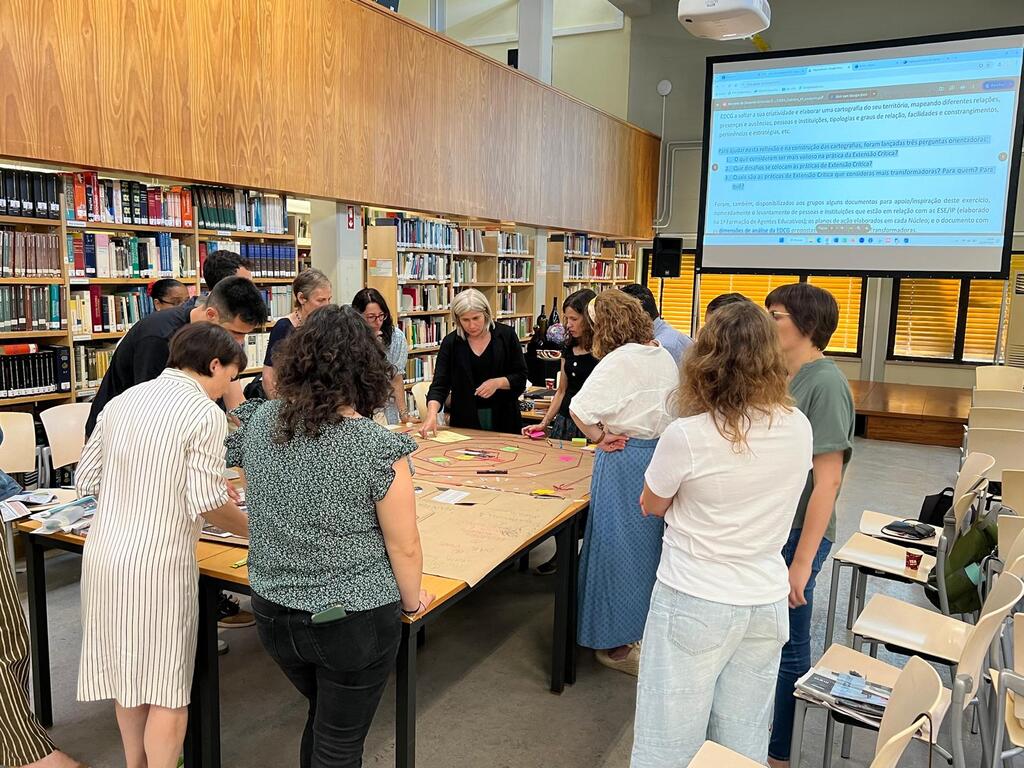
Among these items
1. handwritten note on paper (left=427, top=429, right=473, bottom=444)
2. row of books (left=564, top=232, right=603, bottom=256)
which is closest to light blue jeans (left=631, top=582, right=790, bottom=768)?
handwritten note on paper (left=427, top=429, right=473, bottom=444)

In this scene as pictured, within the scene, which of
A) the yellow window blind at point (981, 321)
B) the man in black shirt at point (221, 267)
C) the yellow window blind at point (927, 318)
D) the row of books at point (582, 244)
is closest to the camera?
the man in black shirt at point (221, 267)

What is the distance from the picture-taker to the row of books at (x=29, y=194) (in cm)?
401

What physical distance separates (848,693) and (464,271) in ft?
22.1

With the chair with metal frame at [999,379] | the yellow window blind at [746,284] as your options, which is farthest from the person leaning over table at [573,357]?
the yellow window blind at [746,284]

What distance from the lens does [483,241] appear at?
332 inches

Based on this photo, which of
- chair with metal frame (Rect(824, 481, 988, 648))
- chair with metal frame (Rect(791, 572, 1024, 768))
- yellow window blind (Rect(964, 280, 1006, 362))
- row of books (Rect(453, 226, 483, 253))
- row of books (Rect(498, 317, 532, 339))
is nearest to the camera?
chair with metal frame (Rect(791, 572, 1024, 768))

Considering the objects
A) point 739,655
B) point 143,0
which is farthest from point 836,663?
point 143,0

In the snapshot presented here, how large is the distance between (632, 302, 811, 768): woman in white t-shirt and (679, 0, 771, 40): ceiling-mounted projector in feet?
12.5

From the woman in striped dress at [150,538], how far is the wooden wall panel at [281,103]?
2.66 metres

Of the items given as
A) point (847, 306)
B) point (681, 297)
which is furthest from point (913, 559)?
point (681, 297)

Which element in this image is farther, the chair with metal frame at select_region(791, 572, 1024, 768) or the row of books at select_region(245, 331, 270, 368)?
the row of books at select_region(245, 331, 270, 368)

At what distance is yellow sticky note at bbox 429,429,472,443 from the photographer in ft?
13.3

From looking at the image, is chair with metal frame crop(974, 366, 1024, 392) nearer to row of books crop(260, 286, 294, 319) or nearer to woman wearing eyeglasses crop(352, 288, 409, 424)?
woman wearing eyeglasses crop(352, 288, 409, 424)

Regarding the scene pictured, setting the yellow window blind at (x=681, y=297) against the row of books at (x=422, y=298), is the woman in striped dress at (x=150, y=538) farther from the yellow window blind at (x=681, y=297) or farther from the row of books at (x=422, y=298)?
the yellow window blind at (x=681, y=297)
